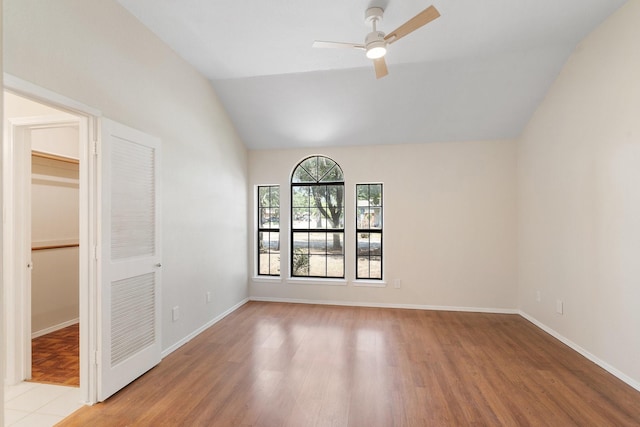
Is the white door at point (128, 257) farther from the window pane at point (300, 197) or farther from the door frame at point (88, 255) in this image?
the window pane at point (300, 197)

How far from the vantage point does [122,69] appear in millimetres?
2695

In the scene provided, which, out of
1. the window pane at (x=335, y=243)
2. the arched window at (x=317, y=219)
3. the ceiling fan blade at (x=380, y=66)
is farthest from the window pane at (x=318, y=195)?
the ceiling fan blade at (x=380, y=66)

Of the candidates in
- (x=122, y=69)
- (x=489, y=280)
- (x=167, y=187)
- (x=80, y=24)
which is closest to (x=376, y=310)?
(x=489, y=280)

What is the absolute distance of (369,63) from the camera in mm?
3635

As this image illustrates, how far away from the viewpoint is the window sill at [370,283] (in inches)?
191

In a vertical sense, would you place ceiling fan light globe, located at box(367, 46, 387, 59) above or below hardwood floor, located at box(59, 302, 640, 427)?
above

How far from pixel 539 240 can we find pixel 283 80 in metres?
3.73

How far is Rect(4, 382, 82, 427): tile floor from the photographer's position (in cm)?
225

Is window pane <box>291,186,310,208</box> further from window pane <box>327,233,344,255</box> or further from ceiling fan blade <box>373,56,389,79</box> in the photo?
ceiling fan blade <box>373,56,389,79</box>

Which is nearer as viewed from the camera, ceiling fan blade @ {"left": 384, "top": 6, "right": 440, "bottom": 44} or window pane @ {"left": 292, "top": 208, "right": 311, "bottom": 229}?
ceiling fan blade @ {"left": 384, "top": 6, "right": 440, "bottom": 44}

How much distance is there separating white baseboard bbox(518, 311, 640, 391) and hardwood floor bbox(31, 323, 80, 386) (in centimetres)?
456

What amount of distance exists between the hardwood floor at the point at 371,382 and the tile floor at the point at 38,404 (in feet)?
0.56

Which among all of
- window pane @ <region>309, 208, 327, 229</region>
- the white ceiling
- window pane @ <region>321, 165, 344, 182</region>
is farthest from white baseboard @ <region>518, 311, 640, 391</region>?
window pane @ <region>321, 165, 344, 182</region>

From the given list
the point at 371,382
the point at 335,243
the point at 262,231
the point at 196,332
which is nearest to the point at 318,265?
the point at 335,243
